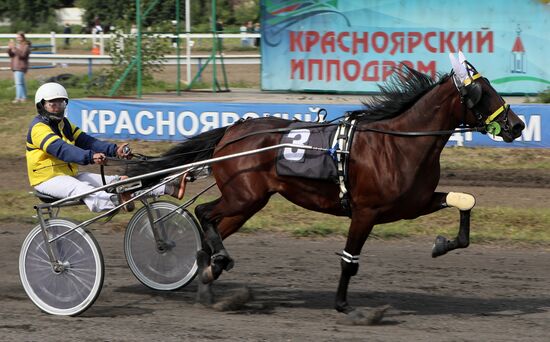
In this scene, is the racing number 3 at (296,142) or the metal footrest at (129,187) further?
the metal footrest at (129,187)

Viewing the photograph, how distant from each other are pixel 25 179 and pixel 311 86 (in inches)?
283

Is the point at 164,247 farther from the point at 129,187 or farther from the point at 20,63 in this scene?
the point at 20,63

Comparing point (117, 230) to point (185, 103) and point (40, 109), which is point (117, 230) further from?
point (185, 103)

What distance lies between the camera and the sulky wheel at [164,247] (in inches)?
294

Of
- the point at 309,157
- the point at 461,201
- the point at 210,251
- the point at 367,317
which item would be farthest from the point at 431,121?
the point at 210,251

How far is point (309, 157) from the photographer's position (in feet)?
22.1

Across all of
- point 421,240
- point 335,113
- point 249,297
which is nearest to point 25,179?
point 335,113

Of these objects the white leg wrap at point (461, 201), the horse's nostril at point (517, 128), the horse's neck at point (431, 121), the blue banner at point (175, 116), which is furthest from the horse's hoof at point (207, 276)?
the blue banner at point (175, 116)

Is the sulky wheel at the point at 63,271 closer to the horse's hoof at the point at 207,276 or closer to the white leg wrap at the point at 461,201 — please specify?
the horse's hoof at the point at 207,276

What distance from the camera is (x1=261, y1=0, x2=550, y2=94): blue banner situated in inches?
688

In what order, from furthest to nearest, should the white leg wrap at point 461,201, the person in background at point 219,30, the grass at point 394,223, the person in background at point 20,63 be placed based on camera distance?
1. the person in background at point 219,30
2. the person in background at point 20,63
3. the grass at point 394,223
4. the white leg wrap at point 461,201

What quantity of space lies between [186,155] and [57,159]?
0.98 m

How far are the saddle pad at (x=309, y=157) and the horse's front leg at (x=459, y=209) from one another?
2.52ft

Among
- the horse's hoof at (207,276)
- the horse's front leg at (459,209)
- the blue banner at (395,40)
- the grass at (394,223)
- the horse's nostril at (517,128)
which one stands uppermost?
the blue banner at (395,40)
